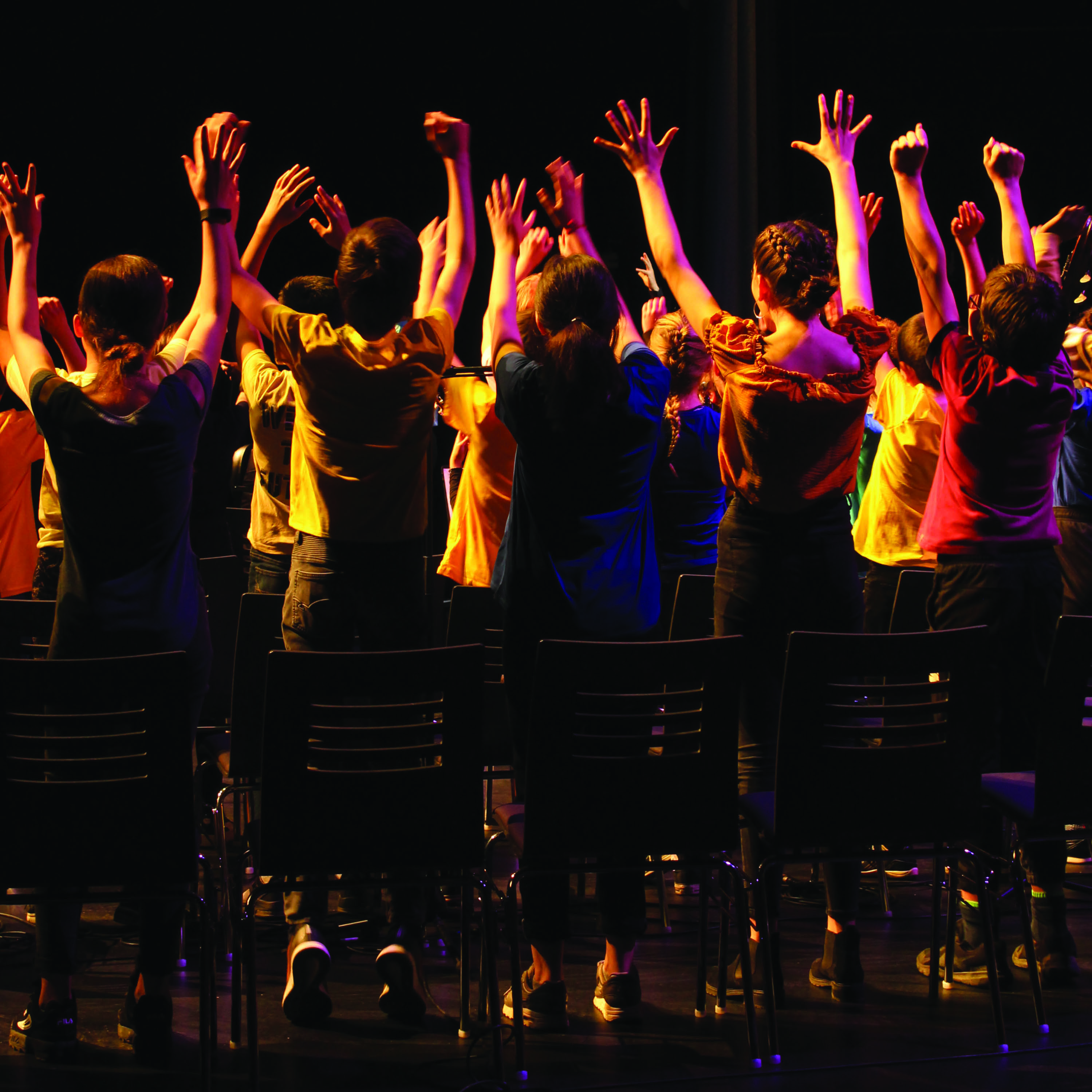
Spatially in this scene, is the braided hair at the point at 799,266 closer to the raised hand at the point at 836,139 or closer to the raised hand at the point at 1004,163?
the raised hand at the point at 836,139

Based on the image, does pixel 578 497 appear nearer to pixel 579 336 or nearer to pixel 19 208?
pixel 579 336

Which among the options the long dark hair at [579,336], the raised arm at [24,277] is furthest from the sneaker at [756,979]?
the raised arm at [24,277]

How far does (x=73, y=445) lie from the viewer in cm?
262

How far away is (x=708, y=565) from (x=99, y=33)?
19.5ft

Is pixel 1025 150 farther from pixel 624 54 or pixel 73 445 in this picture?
pixel 73 445

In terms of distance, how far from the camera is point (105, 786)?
92.3 inches

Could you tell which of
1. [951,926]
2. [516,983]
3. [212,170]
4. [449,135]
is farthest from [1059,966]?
[212,170]

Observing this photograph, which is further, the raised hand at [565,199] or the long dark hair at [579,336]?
the raised hand at [565,199]

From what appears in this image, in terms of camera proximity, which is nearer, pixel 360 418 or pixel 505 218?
pixel 360 418

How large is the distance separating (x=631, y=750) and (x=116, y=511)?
4.20 ft

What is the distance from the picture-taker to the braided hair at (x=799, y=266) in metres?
2.91

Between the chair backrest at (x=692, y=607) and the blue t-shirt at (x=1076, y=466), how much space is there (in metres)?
1.25

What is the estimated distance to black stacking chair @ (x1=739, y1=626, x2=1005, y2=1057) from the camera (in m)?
2.58

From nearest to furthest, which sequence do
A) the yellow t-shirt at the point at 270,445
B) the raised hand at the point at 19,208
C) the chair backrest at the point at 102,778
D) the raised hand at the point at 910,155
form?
1. the chair backrest at the point at 102,778
2. the raised hand at the point at 19,208
3. the raised hand at the point at 910,155
4. the yellow t-shirt at the point at 270,445
